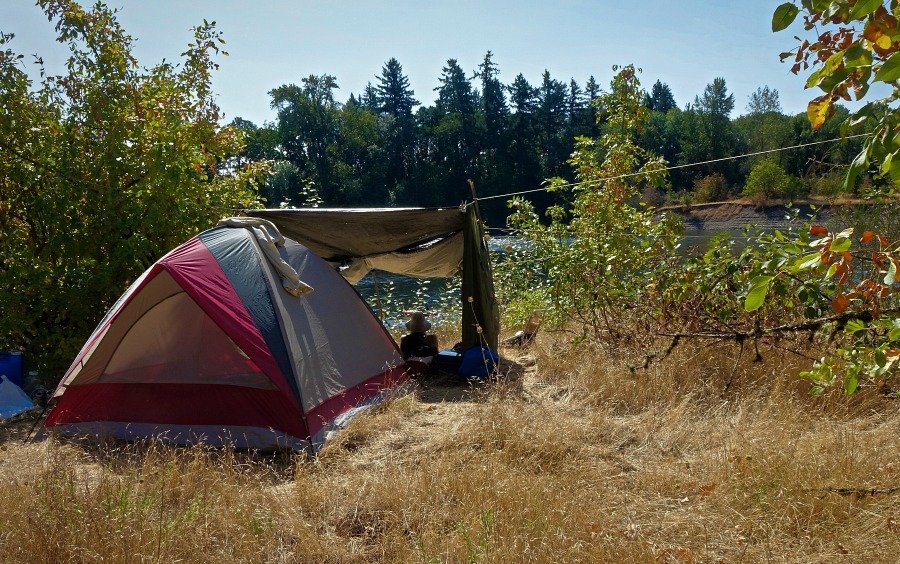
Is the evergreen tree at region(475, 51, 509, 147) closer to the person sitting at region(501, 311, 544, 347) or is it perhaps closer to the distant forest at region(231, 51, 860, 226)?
the distant forest at region(231, 51, 860, 226)

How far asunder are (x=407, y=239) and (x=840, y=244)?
508cm

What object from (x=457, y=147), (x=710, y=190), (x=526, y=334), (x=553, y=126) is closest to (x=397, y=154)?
(x=457, y=147)

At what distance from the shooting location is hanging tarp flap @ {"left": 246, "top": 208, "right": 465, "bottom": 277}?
20.9 ft

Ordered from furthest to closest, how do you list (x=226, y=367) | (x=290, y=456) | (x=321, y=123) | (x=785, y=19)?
(x=321, y=123), (x=226, y=367), (x=290, y=456), (x=785, y=19)

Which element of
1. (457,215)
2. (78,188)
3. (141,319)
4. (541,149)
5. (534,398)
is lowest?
(534,398)

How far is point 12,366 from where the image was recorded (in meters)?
5.94

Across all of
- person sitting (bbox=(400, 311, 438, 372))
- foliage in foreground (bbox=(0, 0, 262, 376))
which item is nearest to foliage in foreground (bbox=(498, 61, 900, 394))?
person sitting (bbox=(400, 311, 438, 372))

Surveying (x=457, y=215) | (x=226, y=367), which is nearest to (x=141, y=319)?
(x=226, y=367)

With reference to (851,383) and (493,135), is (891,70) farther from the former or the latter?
(493,135)

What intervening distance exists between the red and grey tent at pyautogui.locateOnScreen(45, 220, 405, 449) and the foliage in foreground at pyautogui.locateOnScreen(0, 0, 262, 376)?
1249 millimetres

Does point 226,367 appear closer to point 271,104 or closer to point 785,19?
point 785,19

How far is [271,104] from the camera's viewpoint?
162 ft

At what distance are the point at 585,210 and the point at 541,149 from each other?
4498cm

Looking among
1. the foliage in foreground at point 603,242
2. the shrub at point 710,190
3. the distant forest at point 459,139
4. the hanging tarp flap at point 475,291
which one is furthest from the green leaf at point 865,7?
the distant forest at point 459,139
